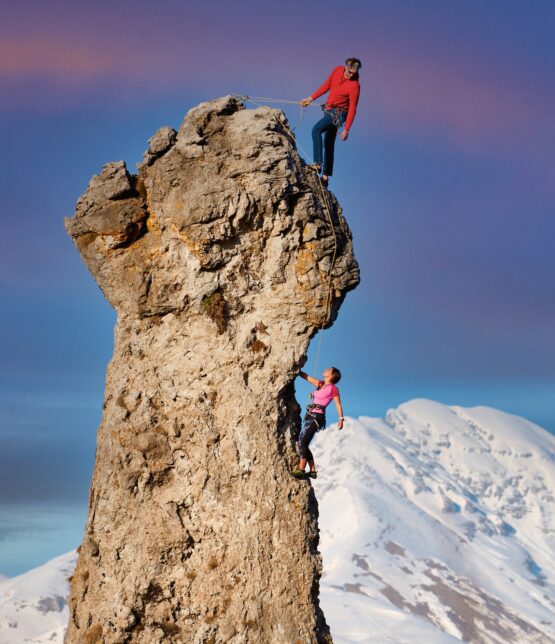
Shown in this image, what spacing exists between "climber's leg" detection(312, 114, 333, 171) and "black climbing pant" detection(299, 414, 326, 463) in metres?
5.81

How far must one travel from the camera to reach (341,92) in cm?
1922

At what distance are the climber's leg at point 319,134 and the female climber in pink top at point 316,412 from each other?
494cm

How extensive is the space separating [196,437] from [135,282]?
11.8 feet

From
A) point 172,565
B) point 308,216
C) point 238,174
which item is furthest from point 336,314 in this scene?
point 172,565

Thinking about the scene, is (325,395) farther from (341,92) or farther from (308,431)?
(341,92)

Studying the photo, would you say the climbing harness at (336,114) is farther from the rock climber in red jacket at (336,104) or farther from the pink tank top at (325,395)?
the pink tank top at (325,395)

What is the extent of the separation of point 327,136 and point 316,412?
6.51 metres

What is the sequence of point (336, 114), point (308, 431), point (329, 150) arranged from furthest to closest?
point (336, 114), point (329, 150), point (308, 431)

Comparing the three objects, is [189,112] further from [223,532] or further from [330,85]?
[223,532]

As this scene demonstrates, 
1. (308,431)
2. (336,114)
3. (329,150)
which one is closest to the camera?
(308,431)

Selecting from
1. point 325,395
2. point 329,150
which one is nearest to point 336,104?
point 329,150

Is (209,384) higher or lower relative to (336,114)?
lower

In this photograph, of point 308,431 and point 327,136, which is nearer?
point 308,431

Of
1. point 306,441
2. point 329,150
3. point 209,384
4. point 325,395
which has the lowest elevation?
point 306,441
